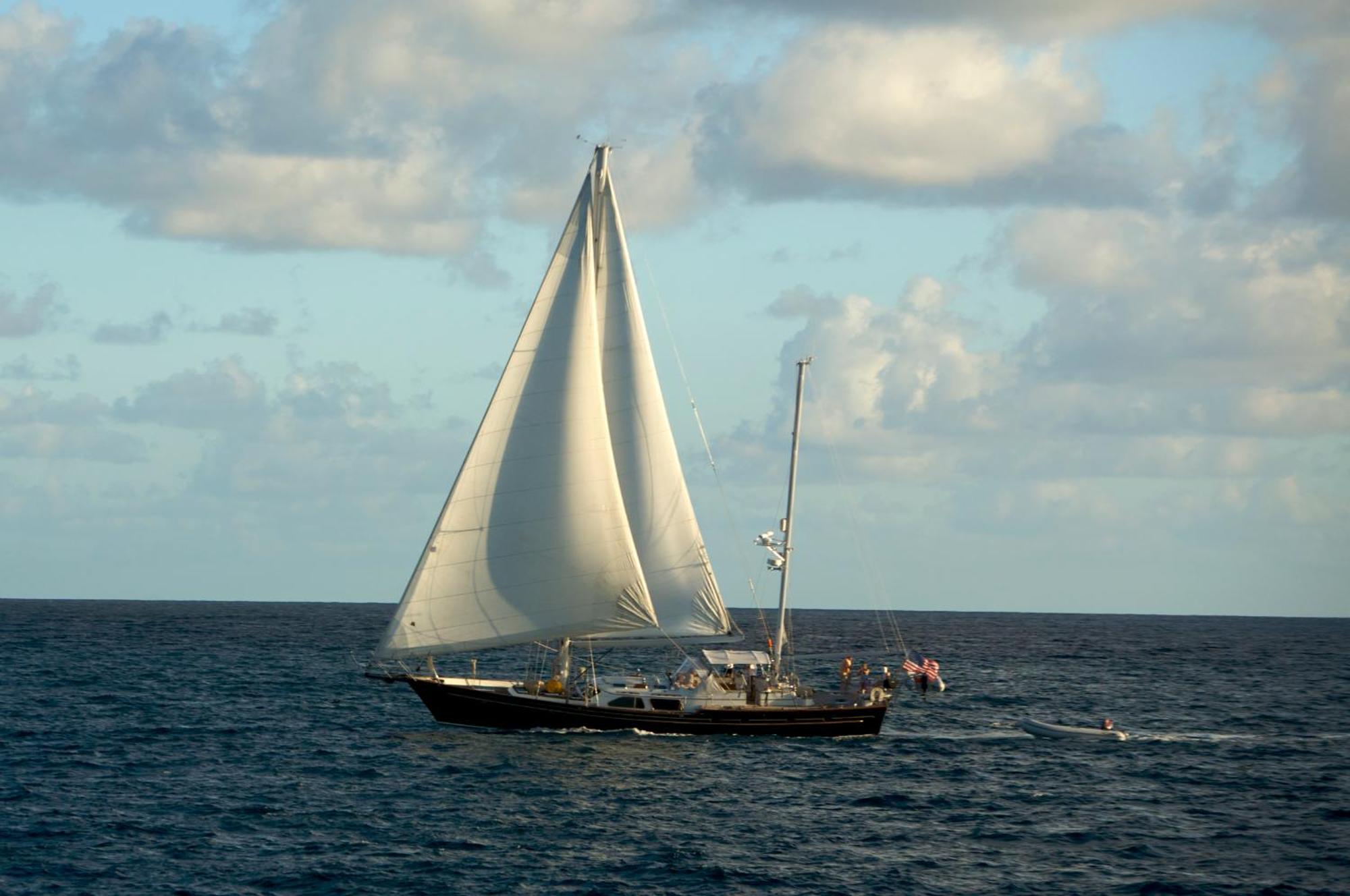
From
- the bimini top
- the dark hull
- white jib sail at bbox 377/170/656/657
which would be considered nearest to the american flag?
the dark hull

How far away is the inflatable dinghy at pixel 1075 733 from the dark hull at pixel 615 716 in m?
10.4

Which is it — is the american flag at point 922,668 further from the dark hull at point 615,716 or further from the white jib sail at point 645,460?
the white jib sail at point 645,460

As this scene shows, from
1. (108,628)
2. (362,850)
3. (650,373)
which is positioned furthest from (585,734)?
(108,628)

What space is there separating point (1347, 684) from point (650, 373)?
3128 inches

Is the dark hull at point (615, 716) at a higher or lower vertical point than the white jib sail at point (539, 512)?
lower

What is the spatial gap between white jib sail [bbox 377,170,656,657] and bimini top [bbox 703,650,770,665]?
470cm

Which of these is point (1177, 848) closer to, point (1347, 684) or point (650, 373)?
point (650, 373)

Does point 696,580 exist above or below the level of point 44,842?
above

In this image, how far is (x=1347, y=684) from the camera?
119562 millimetres

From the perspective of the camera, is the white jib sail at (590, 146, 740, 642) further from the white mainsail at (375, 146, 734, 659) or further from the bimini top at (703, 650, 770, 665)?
the bimini top at (703, 650, 770, 665)

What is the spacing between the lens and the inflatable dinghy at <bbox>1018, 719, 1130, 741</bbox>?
7238 centimetres

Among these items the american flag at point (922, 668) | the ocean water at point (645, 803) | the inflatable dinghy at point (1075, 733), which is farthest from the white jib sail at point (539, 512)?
the inflatable dinghy at point (1075, 733)

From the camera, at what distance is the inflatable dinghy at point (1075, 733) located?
7238 cm

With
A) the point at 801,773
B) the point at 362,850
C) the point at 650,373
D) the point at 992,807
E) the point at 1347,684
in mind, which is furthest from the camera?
the point at 1347,684
